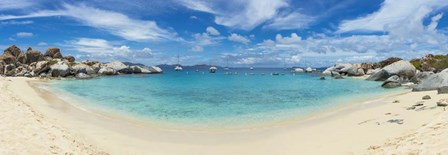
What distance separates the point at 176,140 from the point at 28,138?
6.69 metres

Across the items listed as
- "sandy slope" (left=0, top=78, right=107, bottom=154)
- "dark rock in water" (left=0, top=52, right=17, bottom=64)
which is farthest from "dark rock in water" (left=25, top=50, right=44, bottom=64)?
"sandy slope" (left=0, top=78, right=107, bottom=154)

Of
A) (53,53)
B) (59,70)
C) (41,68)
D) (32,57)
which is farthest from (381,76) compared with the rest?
(32,57)

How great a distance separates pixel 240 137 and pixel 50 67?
7630 centimetres

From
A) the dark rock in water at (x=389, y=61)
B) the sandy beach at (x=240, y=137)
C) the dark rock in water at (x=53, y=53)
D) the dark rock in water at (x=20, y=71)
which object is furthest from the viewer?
the dark rock in water at (x=53, y=53)

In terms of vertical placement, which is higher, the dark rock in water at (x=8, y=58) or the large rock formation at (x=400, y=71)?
the dark rock in water at (x=8, y=58)

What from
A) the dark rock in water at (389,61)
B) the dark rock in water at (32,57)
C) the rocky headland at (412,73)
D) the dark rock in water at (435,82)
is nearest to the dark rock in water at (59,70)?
the dark rock in water at (32,57)

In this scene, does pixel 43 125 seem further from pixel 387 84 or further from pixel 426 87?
pixel 387 84

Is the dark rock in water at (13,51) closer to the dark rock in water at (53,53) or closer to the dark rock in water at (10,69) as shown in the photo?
the dark rock in water at (53,53)

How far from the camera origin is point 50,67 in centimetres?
8056

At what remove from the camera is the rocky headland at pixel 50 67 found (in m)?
79.3

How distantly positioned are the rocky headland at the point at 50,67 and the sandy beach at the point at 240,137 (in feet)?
209

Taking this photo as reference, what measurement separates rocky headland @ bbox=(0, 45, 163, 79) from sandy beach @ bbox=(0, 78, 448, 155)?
63.6 m

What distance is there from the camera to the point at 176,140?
54.4ft

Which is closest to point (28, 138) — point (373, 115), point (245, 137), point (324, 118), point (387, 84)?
point (245, 137)
